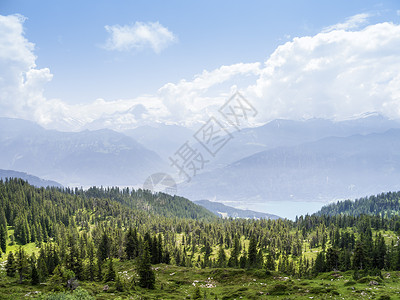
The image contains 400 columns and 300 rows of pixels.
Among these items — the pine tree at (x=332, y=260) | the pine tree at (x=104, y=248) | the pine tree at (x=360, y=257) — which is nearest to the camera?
the pine tree at (x=360, y=257)

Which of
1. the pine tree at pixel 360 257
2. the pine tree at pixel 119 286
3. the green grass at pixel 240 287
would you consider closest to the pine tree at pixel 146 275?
the green grass at pixel 240 287

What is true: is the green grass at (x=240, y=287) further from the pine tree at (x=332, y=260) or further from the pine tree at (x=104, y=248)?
the pine tree at (x=104, y=248)

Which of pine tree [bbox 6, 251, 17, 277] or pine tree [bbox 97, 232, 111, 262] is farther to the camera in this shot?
pine tree [bbox 97, 232, 111, 262]

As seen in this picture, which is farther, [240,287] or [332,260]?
[332,260]

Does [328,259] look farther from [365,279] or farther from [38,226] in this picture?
[38,226]

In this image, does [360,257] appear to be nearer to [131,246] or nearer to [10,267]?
[131,246]

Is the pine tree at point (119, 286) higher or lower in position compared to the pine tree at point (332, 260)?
higher

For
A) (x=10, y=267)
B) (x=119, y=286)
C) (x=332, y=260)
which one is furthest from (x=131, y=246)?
(x=332, y=260)

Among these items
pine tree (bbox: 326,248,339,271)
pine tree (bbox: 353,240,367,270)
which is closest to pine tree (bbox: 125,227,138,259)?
pine tree (bbox: 326,248,339,271)

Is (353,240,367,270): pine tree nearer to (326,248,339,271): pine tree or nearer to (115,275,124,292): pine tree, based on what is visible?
(326,248,339,271): pine tree

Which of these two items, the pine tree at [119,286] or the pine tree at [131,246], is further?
the pine tree at [131,246]

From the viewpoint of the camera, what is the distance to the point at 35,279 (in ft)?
238

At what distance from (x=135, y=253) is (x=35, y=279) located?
50018mm

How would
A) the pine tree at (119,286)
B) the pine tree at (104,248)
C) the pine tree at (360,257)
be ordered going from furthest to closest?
the pine tree at (104,248) → the pine tree at (360,257) → the pine tree at (119,286)
